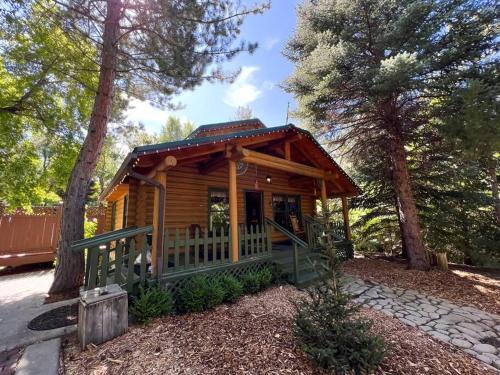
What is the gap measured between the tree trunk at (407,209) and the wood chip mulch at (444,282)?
0.44 metres

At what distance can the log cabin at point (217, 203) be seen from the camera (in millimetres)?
4270

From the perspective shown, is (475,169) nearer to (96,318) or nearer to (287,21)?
(287,21)

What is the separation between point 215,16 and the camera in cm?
638

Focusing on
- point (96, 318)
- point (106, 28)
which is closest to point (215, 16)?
point (106, 28)

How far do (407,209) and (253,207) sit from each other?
522 centimetres

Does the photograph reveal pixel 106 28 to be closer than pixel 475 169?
Yes

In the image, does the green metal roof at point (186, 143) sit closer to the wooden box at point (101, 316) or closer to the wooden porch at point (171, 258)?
the wooden porch at point (171, 258)

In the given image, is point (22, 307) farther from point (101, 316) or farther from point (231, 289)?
point (231, 289)

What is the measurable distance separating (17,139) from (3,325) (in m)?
6.81

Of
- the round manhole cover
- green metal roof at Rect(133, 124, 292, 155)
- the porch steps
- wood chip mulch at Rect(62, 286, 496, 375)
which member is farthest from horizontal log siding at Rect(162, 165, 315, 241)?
wood chip mulch at Rect(62, 286, 496, 375)

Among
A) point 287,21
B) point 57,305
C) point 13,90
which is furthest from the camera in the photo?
point 287,21

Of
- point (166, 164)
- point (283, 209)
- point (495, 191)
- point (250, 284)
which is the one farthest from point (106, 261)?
point (495, 191)

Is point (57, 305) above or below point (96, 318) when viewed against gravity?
below

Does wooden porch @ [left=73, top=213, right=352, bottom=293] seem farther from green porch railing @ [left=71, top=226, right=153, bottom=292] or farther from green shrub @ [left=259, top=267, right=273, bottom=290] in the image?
green shrub @ [left=259, top=267, right=273, bottom=290]
